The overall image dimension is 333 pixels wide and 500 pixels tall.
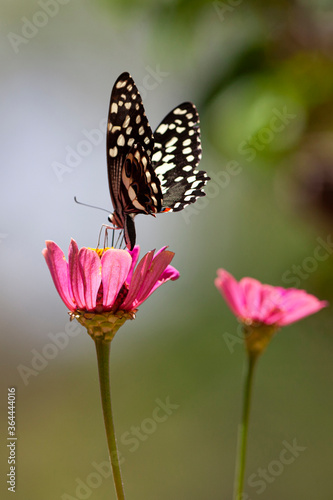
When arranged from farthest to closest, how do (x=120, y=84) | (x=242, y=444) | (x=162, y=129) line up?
(x=162, y=129)
(x=120, y=84)
(x=242, y=444)

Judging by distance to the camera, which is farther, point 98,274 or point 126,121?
point 126,121

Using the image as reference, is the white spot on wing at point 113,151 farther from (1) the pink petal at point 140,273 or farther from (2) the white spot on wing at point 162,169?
(1) the pink petal at point 140,273

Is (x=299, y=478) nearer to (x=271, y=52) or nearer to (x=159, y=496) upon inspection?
(x=159, y=496)

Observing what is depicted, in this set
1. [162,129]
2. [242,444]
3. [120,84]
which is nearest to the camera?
[242,444]

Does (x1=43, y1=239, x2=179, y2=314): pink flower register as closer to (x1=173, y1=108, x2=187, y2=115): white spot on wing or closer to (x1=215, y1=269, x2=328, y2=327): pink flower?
(x1=215, y1=269, x2=328, y2=327): pink flower

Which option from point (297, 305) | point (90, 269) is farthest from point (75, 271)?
point (297, 305)

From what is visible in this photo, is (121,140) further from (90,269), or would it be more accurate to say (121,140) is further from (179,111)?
(90,269)

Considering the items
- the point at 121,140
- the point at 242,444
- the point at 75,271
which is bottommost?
the point at 242,444

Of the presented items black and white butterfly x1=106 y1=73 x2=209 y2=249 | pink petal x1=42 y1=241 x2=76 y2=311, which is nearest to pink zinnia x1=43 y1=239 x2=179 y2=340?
pink petal x1=42 y1=241 x2=76 y2=311

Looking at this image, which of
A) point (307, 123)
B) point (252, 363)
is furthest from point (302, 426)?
point (252, 363)
